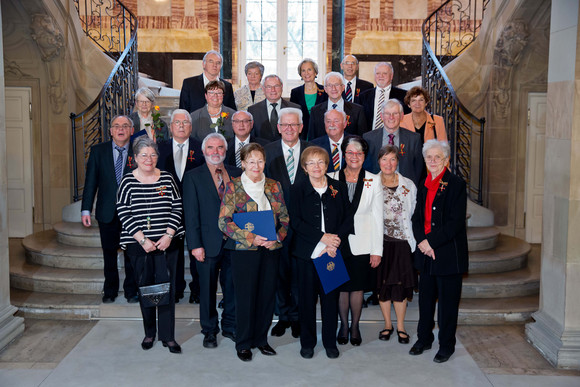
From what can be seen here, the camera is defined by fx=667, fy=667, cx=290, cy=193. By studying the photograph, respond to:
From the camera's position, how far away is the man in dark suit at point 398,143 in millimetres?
5492

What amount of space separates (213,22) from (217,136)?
26.1 ft

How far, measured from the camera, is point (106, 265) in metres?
6.00

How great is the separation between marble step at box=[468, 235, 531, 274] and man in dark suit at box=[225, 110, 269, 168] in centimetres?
258

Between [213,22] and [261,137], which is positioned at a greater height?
[213,22]

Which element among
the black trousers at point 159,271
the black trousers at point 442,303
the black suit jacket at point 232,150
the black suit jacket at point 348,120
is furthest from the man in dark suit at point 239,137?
Answer: the black trousers at point 442,303

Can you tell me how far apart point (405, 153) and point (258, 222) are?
5.10 feet

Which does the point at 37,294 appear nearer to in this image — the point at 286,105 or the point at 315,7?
the point at 286,105

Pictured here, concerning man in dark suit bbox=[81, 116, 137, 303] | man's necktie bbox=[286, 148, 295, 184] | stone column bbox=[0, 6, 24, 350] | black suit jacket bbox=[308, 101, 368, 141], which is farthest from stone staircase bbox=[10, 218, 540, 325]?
black suit jacket bbox=[308, 101, 368, 141]

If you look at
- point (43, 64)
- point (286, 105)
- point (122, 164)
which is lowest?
point (122, 164)

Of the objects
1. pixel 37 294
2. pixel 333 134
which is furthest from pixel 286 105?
pixel 37 294

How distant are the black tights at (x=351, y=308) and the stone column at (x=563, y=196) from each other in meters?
1.50

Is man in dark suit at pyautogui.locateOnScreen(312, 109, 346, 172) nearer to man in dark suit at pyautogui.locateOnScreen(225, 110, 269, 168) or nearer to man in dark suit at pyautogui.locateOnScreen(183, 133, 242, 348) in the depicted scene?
man in dark suit at pyautogui.locateOnScreen(225, 110, 269, 168)

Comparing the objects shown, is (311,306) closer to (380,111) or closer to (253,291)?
(253,291)

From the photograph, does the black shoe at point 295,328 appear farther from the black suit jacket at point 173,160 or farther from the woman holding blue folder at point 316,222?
the black suit jacket at point 173,160
